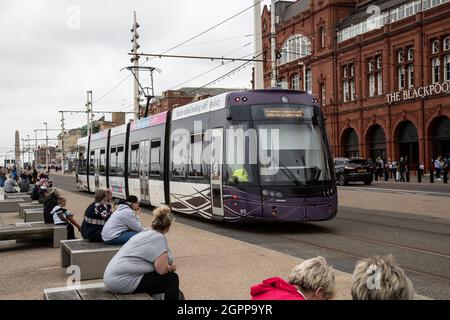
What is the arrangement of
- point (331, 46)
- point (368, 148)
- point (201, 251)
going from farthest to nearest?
point (331, 46), point (368, 148), point (201, 251)

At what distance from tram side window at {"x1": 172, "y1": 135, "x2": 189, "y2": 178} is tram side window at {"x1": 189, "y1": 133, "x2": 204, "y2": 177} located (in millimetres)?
339

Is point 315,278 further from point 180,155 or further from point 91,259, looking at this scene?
point 180,155

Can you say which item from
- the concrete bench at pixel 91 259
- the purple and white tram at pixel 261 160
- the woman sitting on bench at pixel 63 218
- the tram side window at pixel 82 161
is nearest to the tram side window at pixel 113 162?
the tram side window at pixel 82 161

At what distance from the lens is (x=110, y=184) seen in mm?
24547

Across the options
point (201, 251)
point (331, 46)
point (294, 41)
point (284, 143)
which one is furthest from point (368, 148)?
point (201, 251)

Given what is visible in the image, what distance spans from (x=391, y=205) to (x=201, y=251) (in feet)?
38.0

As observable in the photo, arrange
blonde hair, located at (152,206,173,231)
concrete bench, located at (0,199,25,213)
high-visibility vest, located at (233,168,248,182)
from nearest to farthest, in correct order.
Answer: blonde hair, located at (152,206,173,231) < high-visibility vest, located at (233,168,248,182) < concrete bench, located at (0,199,25,213)

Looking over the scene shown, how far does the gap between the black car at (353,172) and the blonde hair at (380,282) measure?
3265cm

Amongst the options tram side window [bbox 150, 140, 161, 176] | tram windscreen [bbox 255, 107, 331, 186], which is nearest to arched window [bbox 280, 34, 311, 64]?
tram side window [bbox 150, 140, 161, 176]

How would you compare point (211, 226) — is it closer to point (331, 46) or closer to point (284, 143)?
point (284, 143)

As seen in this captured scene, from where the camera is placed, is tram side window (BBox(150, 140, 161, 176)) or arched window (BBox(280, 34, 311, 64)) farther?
arched window (BBox(280, 34, 311, 64))

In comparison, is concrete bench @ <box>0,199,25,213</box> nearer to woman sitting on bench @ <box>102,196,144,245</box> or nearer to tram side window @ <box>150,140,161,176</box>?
tram side window @ <box>150,140,161,176</box>

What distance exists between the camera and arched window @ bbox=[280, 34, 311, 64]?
5716 centimetres

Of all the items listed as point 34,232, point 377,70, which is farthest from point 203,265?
point 377,70
